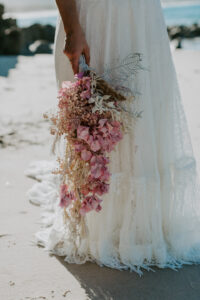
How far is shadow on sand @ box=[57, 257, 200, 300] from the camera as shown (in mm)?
1846

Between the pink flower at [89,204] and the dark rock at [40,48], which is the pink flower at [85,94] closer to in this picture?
the pink flower at [89,204]

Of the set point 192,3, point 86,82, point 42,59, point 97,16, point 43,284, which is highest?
point 192,3

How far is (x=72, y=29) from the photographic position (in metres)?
1.87

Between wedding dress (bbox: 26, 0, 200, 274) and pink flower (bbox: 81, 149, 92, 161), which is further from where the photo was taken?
wedding dress (bbox: 26, 0, 200, 274)

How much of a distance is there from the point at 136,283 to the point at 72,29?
4.04ft

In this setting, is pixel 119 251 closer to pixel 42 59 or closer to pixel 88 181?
pixel 88 181

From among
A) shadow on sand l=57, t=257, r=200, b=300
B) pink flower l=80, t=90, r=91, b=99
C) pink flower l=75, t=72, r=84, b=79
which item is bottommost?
shadow on sand l=57, t=257, r=200, b=300

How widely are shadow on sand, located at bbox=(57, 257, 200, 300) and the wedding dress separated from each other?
53 millimetres

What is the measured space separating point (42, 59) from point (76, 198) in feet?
30.3

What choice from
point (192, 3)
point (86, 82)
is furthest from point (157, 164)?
point (192, 3)

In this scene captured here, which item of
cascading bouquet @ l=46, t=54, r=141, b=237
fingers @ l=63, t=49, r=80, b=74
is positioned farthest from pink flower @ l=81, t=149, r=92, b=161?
fingers @ l=63, t=49, r=80, b=74

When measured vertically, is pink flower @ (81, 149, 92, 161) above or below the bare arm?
below

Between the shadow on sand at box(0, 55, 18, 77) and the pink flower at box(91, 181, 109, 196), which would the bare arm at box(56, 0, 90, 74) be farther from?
the shadow on sand at box(0, 55, 18, 77)

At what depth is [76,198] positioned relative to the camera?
1.97 meters
